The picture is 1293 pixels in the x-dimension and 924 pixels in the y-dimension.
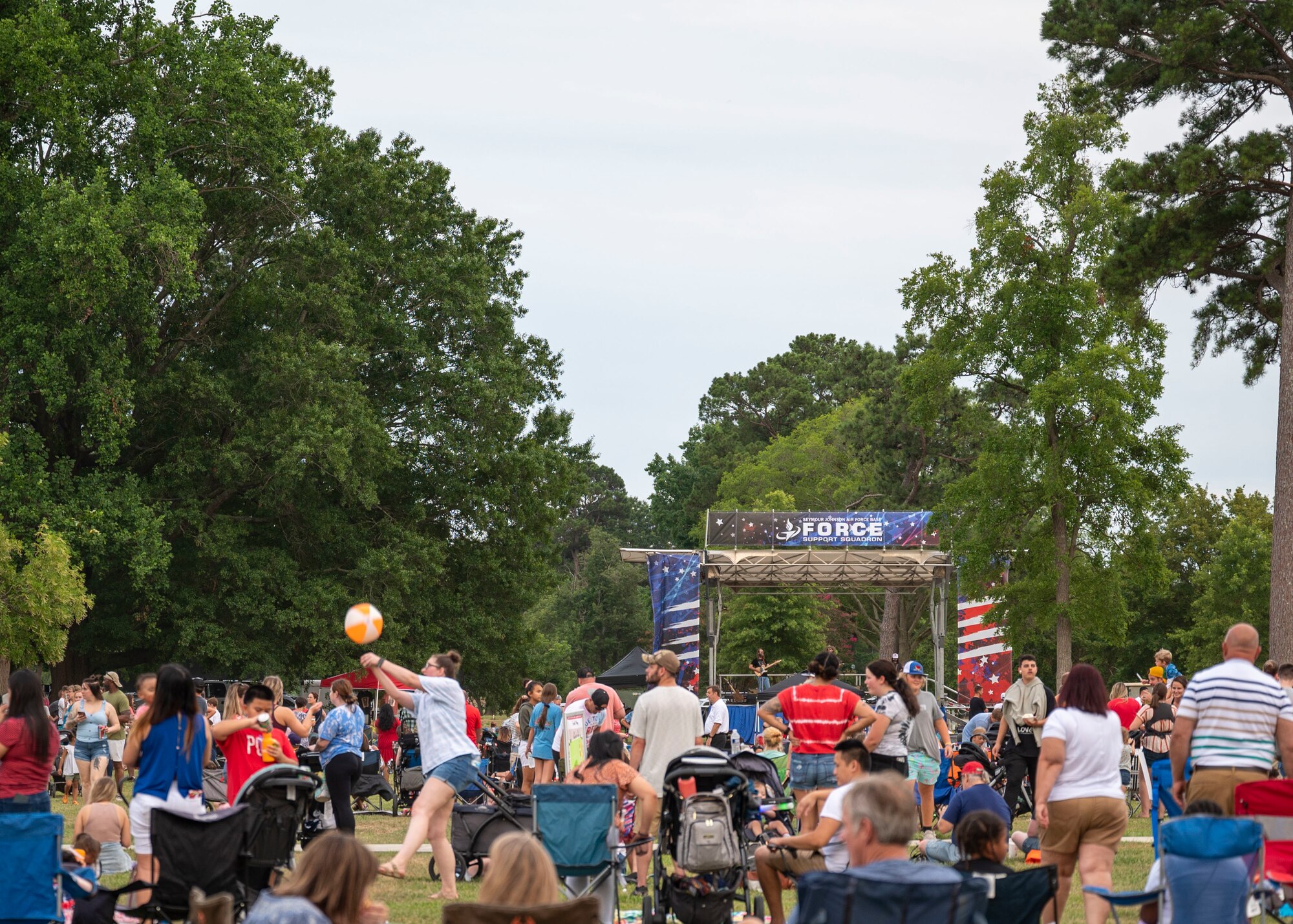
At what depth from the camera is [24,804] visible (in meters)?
8.47

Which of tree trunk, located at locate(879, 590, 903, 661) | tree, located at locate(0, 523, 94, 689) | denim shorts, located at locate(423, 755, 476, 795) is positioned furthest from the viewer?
tree trunk, located at locate(879, 590, 903, 661)

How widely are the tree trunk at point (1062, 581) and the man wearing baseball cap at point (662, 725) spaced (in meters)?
19.7

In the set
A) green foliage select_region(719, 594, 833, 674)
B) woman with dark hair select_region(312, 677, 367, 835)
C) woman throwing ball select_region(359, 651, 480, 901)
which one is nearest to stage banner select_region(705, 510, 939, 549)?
woman with dark hair select_region(312, 677, 367, 835)

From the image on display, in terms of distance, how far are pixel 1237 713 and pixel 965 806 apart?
1.89 m

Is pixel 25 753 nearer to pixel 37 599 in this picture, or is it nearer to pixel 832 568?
pixel 37 599

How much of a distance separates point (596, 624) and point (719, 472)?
38.7ft

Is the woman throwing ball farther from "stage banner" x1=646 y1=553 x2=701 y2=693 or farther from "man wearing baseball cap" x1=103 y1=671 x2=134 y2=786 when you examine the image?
"stage banner" x1=646 y1=553 x2=701 y2=693

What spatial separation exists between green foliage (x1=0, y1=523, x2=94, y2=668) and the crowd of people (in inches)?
514

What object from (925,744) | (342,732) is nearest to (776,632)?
(925,744)

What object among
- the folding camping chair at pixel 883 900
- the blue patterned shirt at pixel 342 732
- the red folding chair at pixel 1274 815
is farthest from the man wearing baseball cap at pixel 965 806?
the blue patterned shirt at pixel 342 732

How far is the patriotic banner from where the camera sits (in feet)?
105

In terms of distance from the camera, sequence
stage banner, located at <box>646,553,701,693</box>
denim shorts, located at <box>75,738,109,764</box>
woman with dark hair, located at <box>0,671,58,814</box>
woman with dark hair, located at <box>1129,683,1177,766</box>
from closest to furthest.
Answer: woman with dark hair, located at <box>0,671,58,814</box>, woman with dark hair, located at <box>1129,683,1177,766</box>, denim shorts, located at <box>75,738,109,764</box>, stage banner, located at <box>646,553,701,693</box>

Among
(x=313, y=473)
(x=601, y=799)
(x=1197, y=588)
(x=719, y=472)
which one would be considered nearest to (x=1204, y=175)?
(x=601, y=799)

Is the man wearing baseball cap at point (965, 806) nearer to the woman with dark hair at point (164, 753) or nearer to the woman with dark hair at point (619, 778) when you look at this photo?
the woman with dark hair at point (619, 778)
